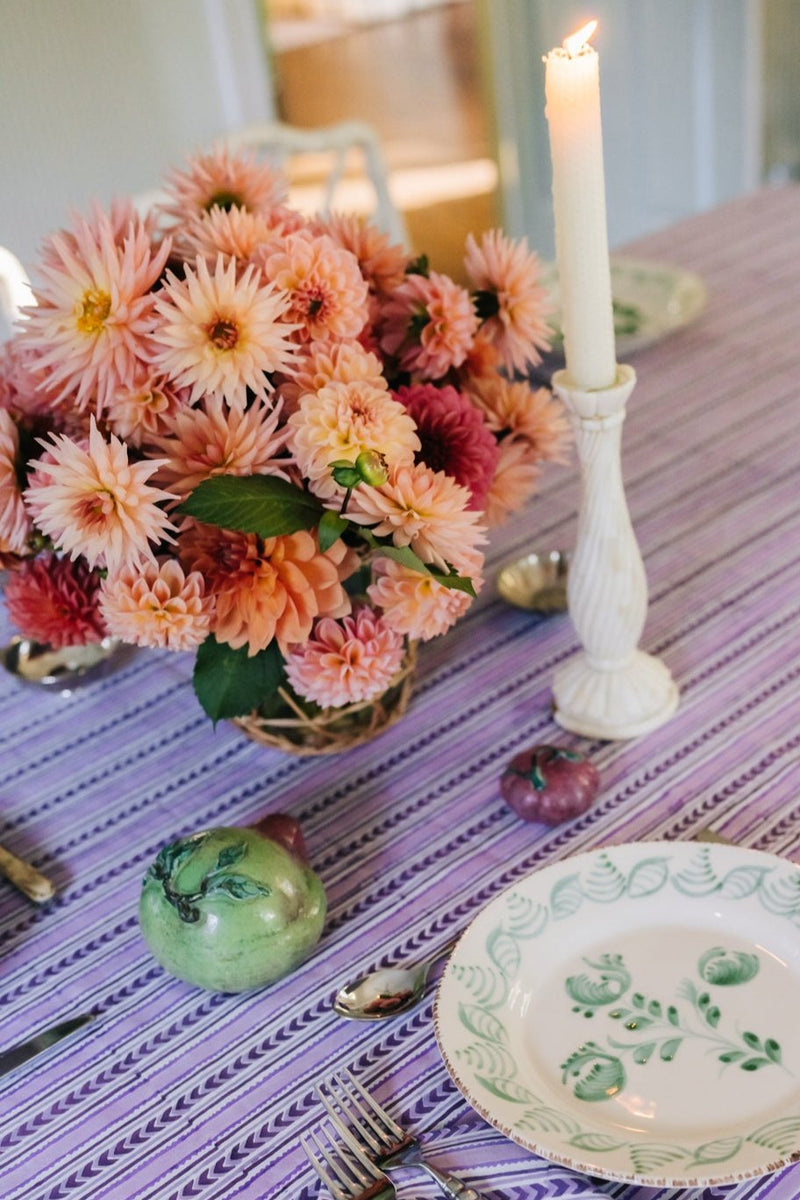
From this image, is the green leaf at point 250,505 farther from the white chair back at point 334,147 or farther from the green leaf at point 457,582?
the white chair back at point 334,147

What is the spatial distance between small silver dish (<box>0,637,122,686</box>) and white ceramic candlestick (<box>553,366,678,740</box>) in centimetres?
35

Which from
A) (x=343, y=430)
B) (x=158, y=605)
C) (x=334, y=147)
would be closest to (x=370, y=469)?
(x=343, y=430)

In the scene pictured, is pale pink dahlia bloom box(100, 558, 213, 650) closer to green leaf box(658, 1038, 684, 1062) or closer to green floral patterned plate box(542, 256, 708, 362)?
green leaf box(658, 1038, 684, 1062)

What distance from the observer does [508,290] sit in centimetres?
71

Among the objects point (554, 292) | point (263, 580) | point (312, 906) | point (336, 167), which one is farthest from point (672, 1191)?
point (336, 167)

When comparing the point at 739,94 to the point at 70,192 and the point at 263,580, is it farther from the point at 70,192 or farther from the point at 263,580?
the point at 263,580

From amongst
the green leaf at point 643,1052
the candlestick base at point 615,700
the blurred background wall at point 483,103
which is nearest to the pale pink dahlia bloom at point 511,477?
the candlestick base at point 615,700

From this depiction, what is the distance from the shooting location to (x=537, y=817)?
2.24 ft

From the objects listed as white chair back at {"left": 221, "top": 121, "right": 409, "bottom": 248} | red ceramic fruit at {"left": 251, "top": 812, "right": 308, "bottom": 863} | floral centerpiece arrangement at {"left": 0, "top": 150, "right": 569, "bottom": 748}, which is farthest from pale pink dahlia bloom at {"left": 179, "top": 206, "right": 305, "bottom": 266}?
white chair back at {"left": 221, "top": 121, "right": 409, "bottom": 248}

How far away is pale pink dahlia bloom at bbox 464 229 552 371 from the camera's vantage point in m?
0.71

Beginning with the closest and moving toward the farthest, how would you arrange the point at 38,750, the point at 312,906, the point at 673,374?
the point at 312,906
the point at 38,750
the point at 673,374

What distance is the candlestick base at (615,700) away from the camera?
748mm

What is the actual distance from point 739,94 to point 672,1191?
291 cm

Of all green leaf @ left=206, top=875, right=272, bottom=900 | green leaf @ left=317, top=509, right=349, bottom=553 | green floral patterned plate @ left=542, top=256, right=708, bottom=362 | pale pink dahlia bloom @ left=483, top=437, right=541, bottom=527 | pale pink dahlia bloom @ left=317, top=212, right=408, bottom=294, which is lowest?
green floral patterned plate @ left=542, top=256, right=708, bottom=362
